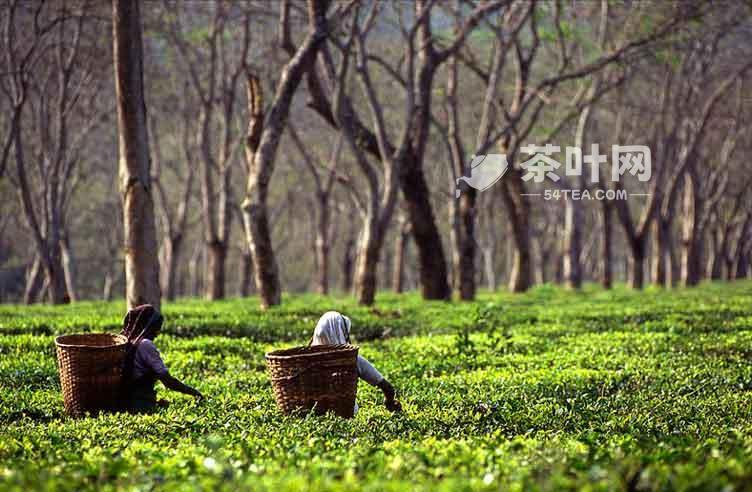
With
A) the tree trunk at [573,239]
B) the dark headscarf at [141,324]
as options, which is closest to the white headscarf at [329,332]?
the dark headscarf at [141,324]

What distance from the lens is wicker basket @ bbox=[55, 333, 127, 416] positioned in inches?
317

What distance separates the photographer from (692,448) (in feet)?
18.0

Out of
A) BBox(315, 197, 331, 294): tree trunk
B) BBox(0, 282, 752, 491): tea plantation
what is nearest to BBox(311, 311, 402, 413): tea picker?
BBox(0, 282, 752, 491): tea plantation

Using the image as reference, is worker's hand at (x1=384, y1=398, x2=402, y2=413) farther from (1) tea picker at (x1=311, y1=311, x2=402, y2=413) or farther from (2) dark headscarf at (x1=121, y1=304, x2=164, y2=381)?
(2) dark headscarf at (x1=121, y1=304, x2=164, y2=381)

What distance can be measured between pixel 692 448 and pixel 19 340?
31.1ft

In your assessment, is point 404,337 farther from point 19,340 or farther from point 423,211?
point 423,211

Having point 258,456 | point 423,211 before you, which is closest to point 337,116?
point 423,211

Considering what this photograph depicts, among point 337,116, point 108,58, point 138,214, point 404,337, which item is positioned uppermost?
point 108,58

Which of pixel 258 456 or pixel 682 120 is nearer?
pixel 258 456

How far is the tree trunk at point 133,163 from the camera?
530 inches

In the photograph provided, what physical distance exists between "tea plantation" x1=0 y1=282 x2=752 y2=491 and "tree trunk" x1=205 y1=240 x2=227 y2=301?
8.25 m

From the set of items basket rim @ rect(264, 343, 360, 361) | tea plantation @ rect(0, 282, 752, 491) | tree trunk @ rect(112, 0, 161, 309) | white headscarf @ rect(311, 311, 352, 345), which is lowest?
tea plantation @ rect(0, 282, 752, 491)

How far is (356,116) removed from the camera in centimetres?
2184

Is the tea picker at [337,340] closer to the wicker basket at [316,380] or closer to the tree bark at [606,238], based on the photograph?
the wicker basket at [316,380]
